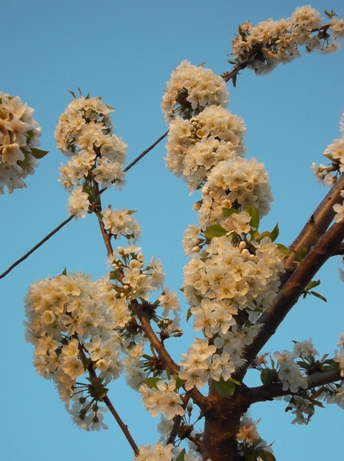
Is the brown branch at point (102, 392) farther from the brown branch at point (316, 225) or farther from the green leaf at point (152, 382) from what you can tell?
the brown branch at point (316, 225)

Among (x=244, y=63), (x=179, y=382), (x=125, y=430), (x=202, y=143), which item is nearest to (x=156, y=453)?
(x=125, y=430)

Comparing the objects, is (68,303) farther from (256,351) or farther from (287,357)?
(287,357)

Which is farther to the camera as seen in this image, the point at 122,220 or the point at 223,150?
the point at 122,220

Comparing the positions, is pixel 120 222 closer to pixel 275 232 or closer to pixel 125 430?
pixel 275 232

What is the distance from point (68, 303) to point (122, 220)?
39.6 inches

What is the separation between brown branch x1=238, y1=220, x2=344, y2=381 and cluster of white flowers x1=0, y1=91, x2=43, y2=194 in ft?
4.73

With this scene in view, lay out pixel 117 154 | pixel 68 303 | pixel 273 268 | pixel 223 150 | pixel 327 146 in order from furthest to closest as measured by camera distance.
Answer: pixel 117 154 < pixel 223 150 < pixel 327 146 < pixel 68 303 < pixel 273 268

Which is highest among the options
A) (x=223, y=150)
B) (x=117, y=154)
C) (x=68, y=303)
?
(x=117, y=154)

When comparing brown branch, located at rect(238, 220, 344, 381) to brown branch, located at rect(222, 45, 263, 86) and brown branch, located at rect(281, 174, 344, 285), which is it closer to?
brown branch, located at rect(281, 174, 344, 285)

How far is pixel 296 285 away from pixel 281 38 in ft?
12.1

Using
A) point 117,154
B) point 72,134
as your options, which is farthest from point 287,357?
point 72,134

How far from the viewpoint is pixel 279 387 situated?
308 cm

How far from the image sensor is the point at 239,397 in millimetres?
2922

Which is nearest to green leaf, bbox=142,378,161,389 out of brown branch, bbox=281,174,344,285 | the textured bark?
the textured bark
